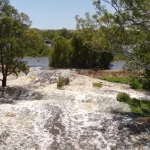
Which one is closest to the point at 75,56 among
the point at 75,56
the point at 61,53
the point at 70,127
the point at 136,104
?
the point at 75,56

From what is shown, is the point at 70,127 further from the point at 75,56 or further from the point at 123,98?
the point at 75,56

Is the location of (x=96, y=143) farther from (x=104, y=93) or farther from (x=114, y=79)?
(x=114, y=79)

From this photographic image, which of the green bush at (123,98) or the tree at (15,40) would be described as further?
the tree at (15,40)

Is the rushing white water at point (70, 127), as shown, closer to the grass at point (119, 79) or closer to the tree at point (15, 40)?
the tree at point (15, 40)

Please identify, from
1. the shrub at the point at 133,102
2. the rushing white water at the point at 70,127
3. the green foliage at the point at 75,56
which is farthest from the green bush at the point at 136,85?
the green foliage at the point at 75,56

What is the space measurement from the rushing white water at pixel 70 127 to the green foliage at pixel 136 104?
470 mm

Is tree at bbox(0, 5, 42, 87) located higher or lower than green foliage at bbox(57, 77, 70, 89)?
higher

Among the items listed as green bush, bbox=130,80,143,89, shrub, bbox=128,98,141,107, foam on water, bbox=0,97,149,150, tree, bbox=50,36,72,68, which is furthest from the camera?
tree, bbox=50,36,72,68

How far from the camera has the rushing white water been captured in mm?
10757

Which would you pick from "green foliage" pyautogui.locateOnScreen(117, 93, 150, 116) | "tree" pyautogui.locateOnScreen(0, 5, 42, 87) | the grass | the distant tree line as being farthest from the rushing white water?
the distant tree line

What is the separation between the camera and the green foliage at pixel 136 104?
13445 millimetres

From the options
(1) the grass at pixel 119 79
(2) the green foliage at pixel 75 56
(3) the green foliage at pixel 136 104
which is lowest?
(3) the green foliage at pixel 136 104

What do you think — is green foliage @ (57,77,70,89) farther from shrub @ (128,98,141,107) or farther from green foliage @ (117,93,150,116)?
shrub @ (128,98,141,107)

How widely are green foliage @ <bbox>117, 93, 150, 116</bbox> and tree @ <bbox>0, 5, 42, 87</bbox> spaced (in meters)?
6.51
